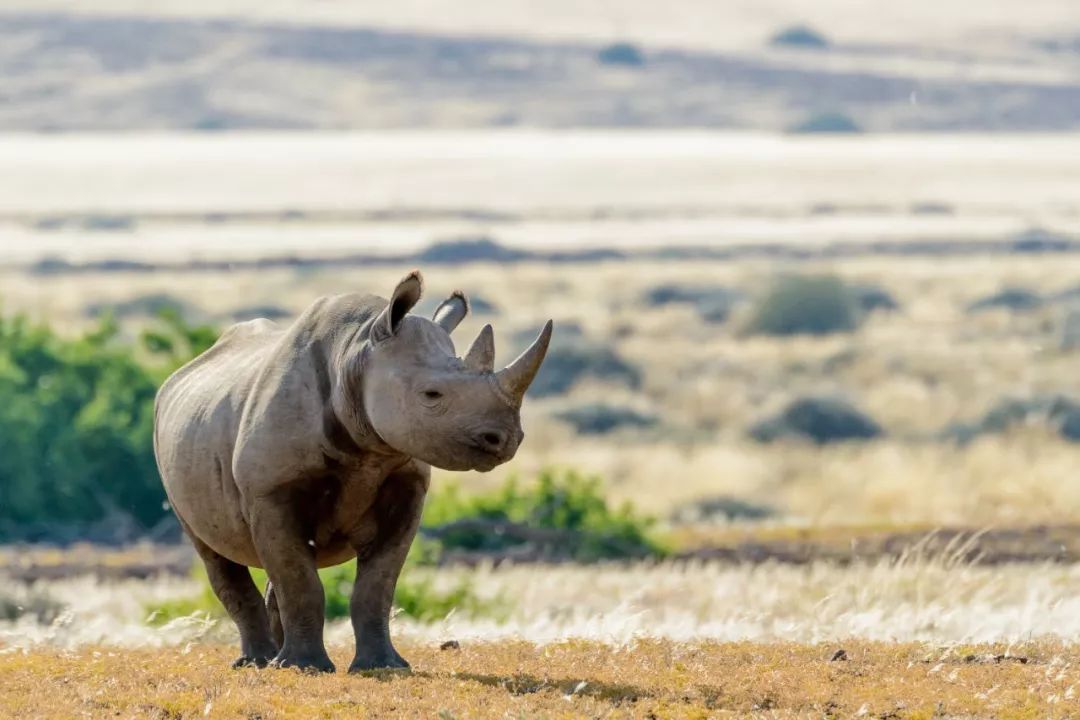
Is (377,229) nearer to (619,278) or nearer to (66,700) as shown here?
(619,278)

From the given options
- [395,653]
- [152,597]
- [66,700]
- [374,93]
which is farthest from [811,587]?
[374,93]

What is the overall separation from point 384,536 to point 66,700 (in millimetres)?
1982

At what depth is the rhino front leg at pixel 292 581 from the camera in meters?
12.1

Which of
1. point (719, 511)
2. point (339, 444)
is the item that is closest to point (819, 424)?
point (719, 511)

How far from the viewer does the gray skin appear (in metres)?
11.3

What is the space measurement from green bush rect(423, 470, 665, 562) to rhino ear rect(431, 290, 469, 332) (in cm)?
1337

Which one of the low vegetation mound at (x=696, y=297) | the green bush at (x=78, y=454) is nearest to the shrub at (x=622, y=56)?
the low vegetation mound at (x=696, y=297)

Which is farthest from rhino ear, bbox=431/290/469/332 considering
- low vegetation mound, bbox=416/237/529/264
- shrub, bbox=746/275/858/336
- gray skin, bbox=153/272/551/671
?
low vegetation mound, bbox=416/237/529/264

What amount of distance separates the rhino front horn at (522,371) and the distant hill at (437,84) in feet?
507

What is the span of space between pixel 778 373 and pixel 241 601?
38.6 meters

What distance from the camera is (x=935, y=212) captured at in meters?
113

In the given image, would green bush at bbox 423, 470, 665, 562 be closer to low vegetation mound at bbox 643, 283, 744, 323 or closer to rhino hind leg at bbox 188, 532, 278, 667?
rhino hind leg at bbox 188, 532, 278, 667

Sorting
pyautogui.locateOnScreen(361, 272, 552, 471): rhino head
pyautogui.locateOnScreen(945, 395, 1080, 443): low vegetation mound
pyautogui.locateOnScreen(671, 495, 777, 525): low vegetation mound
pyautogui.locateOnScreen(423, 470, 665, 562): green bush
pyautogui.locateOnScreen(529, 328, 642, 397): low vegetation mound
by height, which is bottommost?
pyautogui.locateOnScreen(529, 328, 642, 397): low vegetation mound

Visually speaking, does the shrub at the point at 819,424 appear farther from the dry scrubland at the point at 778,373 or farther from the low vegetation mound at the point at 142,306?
the low vegetation mound at the point at 142,306
